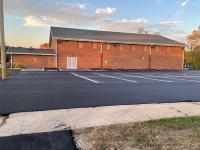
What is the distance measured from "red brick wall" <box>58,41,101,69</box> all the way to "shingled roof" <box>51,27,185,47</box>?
40.7 inches

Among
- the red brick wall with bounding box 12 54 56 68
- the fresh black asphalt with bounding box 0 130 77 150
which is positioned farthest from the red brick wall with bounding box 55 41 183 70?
the fresh black asphalt with bounding box 0 130 77 150

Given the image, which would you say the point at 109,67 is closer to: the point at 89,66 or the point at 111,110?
the point at 89,66

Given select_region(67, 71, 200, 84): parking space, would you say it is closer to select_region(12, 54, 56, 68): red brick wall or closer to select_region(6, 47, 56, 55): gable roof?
select_region(12, 54, 56, 68): red brick wall

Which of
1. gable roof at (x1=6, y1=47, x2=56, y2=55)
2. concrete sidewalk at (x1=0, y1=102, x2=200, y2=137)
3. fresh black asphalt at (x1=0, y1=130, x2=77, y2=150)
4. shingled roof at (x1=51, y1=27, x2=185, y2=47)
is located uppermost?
shingled roof at (x1=51, y1=27, x2=185, y2=47)

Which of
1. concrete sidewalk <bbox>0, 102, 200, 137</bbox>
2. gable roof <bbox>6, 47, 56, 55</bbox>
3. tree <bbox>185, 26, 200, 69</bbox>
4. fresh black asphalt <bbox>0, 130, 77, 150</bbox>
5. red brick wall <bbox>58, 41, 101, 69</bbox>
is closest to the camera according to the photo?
fresh black asphalt <bbox>0, 130, 77, 150</bbox>

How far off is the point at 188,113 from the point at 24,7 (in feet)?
87.7

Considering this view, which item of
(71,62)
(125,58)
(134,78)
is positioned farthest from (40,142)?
(125,58)

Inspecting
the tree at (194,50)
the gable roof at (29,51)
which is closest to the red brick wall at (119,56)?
the gable roof at (29,51)

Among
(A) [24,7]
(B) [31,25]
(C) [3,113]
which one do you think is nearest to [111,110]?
(C) [3,113]

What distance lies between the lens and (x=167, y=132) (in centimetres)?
434

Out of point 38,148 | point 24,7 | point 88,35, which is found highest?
point 24,7

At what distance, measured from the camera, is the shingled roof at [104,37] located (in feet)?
105

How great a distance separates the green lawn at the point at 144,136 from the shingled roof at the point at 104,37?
90.3 ft

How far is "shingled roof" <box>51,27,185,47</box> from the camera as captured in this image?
105 feet
